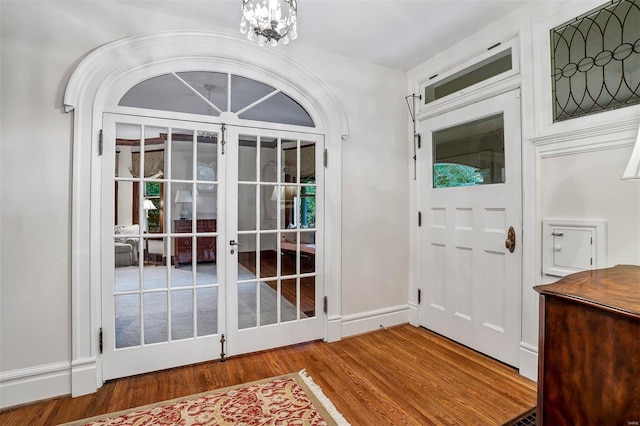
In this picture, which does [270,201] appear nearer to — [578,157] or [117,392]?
[117,392]

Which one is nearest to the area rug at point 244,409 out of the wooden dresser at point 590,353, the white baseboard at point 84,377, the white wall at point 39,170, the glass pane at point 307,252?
the white baseboard at point 84,377

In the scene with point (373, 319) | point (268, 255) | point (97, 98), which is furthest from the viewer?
point (373, 319)

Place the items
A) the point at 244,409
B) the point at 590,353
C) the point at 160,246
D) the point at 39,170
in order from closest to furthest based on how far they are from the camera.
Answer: the point at 590,353 < the point at 244,409 < the point at 39,170 < the point at 160,246

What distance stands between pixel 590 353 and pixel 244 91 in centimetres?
268

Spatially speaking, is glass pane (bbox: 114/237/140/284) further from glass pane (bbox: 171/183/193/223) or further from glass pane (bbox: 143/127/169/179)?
glass pane (bbox: 143/127/169/179)

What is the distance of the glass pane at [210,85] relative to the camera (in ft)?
8.08

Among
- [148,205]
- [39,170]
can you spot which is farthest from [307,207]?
[39,170]

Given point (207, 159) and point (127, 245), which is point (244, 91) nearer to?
point (207, 159)

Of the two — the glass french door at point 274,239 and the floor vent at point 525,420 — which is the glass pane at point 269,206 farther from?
the floor vent at point 525,420

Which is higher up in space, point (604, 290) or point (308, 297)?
point (604, 290)

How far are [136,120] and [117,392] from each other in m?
1.89

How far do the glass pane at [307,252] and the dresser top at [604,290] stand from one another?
187 cm

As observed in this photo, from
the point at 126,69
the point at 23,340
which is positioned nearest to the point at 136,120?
the point at 126,69

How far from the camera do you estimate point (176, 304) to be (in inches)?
95.3
